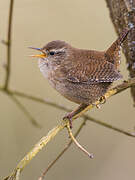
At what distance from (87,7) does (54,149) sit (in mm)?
1850

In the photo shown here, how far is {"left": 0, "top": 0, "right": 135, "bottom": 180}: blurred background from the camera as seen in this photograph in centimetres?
408

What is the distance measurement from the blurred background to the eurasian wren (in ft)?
2.94

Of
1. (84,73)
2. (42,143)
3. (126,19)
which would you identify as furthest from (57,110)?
(42,143)

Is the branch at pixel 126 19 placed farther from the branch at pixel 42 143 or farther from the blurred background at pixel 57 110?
the blurred background at pixel 57 110

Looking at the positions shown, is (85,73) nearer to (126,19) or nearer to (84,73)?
(84,73)

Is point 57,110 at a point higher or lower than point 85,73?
lower

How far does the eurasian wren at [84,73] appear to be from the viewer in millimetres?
3121

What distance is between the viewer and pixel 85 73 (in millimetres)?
3154

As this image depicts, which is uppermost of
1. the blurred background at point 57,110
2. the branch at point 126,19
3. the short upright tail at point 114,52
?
the branch at point 126,19

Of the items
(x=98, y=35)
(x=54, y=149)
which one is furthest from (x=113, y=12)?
(x=54, y=149)

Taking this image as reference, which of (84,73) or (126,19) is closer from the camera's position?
(126,19)

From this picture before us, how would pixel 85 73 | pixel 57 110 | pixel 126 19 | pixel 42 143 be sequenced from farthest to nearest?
pixel 57 110 < pixel 85 73 < pixel 126 19 < pixel 42 143

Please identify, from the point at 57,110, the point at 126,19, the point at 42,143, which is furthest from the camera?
the point at 57,110

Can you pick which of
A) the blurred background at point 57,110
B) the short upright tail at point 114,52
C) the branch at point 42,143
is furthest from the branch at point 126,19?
the blurred background at point 57,110
